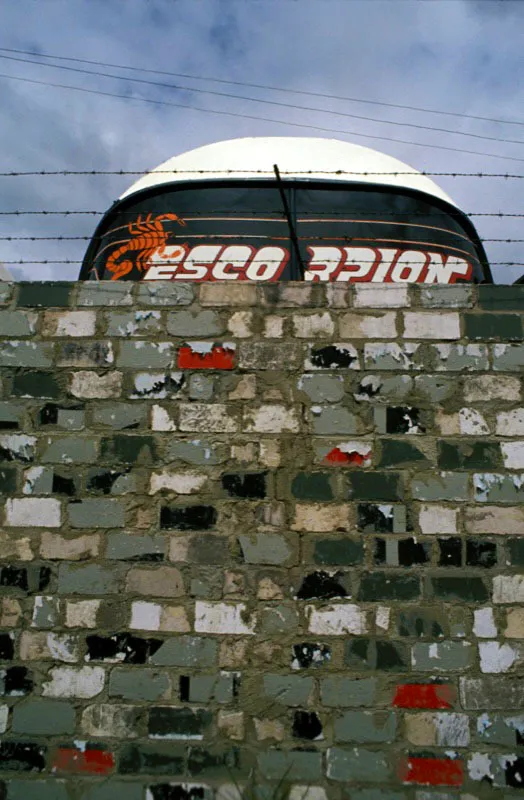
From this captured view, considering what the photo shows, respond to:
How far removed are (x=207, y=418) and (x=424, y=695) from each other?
1697 millimetres

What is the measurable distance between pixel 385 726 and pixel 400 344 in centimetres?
186

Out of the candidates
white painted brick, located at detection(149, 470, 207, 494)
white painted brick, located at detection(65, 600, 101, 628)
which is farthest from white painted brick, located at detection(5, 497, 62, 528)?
white painted brick, located at detection(149, 470, 207, 494)

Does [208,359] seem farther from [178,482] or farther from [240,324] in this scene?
[178,482]

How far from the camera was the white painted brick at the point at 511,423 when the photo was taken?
3730mm

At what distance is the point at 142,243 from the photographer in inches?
248

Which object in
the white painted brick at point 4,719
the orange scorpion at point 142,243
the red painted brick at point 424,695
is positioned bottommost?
the white painted brick at point 4,719

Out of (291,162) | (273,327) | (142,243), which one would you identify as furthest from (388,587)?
(291,162)

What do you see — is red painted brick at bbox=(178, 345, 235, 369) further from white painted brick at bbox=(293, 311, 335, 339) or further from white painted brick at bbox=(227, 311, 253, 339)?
white painted brick at bbox=(293, 311, 335, 339)

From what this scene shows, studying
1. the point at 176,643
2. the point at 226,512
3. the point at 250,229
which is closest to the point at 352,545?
the point at 226,512

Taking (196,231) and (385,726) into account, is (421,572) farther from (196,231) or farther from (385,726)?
(196,231)

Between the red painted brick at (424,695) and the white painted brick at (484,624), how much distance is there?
288 mm

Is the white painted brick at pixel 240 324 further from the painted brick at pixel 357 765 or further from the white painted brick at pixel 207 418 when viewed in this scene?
the painted brick at pixel 357 765

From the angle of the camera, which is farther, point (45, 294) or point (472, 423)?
point (45, 294)

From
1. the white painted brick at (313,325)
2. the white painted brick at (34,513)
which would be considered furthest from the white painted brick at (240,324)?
the white painted brick at (34,513)
